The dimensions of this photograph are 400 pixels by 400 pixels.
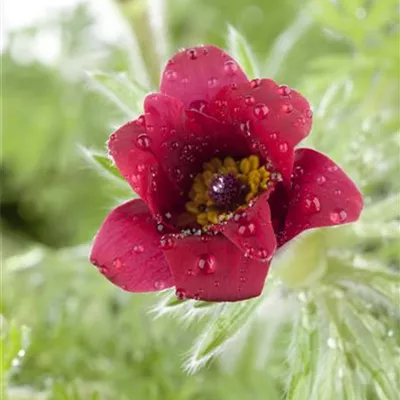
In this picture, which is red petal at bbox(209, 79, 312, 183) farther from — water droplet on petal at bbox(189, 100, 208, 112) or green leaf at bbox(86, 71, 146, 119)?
green leaf at bbox(86, 71, 146, 119)

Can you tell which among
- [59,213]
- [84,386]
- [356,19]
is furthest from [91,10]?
[84,386]

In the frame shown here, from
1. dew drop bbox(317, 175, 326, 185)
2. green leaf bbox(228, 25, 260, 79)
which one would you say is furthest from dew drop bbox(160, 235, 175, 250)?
green leaf bbox(228, 25, 260, 79)

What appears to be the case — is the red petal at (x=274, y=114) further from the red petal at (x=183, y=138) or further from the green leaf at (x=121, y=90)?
the green leaf at (x=121, y=90)

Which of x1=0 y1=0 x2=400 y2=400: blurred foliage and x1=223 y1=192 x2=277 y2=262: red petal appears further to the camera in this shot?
x1=0 y1=0 x2=400 y2=400: blurred foliage

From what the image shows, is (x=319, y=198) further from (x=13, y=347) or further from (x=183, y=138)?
(x=13, y=347)

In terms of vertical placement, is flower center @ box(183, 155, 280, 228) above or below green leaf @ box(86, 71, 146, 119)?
below
